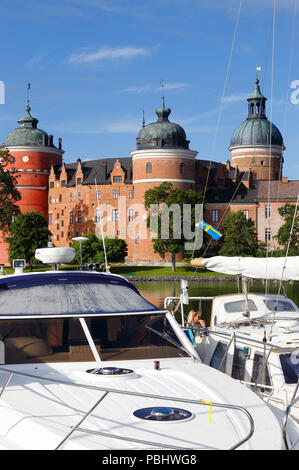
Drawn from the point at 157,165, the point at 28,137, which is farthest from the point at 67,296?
the point at 28,137

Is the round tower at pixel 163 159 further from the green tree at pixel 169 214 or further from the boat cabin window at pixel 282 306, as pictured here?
the boat cabin window at pixel 282 306

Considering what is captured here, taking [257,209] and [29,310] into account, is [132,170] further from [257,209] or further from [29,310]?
[29,310]

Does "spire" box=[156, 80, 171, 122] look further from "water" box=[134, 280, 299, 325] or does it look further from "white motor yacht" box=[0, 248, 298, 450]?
"white motor yacht" box=[0, 248, 298, 450]

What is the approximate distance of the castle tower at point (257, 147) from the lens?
103312 millimetres

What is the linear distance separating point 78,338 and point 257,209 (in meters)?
84.0

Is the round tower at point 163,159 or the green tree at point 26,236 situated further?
the round tower at point 163,159

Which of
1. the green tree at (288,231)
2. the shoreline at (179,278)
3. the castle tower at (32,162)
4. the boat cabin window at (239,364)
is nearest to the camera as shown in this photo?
the boat cabin window at (239,364)

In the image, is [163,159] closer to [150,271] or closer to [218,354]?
[150,271]

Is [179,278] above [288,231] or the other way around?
the other way around

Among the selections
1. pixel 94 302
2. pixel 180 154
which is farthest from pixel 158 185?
pixel 94 302

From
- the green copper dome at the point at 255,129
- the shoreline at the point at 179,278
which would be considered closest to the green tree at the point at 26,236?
the shoreline at the point at 179,278

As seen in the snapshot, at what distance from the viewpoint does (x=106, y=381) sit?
6742 mm

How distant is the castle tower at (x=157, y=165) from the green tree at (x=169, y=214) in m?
3.05

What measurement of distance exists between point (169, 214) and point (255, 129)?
35630 mm
